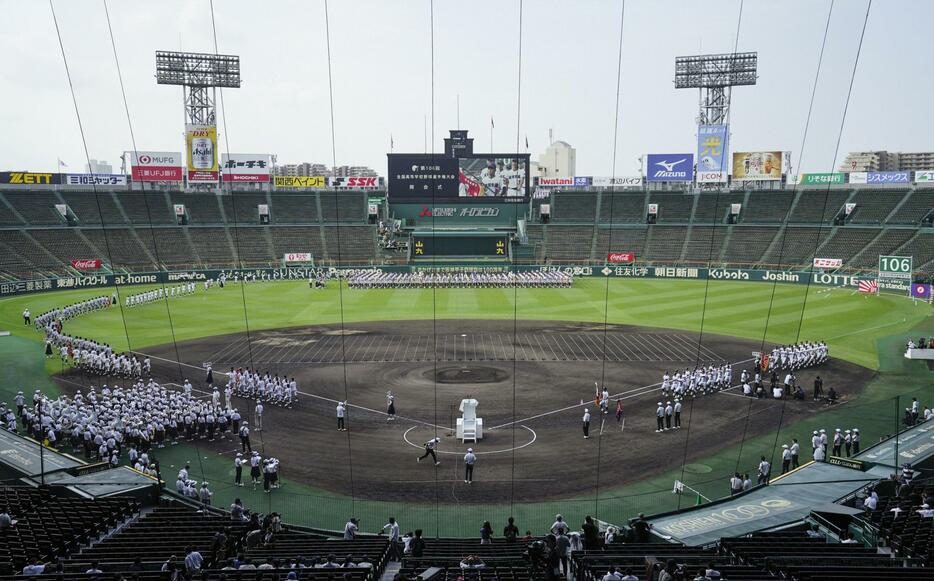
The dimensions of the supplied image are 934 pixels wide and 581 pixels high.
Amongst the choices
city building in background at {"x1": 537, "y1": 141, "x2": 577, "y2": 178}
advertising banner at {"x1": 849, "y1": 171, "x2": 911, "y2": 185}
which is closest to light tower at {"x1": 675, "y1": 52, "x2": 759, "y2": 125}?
advertising banner at {"x1": 849, "y1": 171, "x2": 911, "y2": 185}

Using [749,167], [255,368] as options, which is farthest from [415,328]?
[749,167]

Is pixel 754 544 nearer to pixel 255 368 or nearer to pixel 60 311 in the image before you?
pixel 255 368

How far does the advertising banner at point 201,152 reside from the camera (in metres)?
77.6

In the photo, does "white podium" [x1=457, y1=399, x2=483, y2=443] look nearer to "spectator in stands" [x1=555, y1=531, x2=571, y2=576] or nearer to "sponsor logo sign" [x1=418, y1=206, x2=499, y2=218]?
"spectator in stands" [x1=555, y1=531, x2=571, y2=576]

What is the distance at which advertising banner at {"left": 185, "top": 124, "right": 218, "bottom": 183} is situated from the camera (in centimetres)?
7756

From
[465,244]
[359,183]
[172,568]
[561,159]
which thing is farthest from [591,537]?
[561,159]

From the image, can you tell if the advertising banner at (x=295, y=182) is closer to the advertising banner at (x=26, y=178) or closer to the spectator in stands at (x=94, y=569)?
the advertising banner at (x=26, y=178)

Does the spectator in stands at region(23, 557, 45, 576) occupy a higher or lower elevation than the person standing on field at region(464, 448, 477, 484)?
higher

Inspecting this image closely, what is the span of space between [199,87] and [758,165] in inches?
2592

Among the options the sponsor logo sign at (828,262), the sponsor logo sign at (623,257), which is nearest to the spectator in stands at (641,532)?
the sponsor logo sign at (828,262)

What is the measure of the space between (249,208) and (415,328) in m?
48.6

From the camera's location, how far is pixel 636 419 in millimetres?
25938

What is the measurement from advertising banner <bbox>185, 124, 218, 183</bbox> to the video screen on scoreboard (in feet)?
66.1

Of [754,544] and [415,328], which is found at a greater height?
[754,544]
